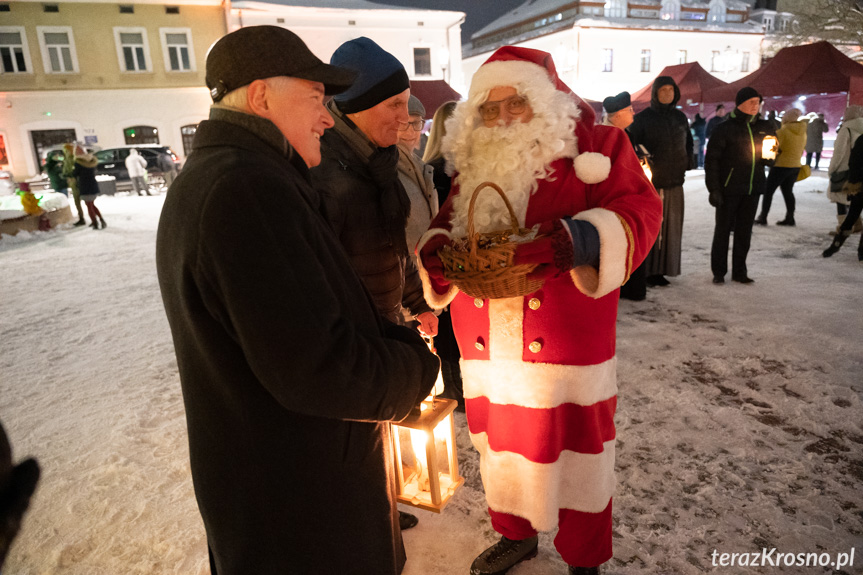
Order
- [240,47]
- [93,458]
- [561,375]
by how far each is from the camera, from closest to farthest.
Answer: [240,47]
[561,375]
[93,458]

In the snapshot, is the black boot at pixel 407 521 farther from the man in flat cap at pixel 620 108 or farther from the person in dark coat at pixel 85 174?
the person in dark coat at pixel 85 174

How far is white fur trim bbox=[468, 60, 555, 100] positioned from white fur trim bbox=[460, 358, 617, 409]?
0.94 metres

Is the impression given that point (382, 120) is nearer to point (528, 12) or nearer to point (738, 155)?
point (738, 155)

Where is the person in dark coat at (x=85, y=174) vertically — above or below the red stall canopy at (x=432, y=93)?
below

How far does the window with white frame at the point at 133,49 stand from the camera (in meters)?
24.0

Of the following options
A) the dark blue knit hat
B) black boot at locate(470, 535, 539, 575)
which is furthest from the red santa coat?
the dark blue knit hat

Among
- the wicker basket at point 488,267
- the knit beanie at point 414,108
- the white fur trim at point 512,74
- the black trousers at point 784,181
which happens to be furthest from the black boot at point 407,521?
the black trousers at point 784,181

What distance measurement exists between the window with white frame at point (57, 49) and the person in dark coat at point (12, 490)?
2903cm

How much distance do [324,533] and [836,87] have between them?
1247cm

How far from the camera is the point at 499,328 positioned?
76.2 inches

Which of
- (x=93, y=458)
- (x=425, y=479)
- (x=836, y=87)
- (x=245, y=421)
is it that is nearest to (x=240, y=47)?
(x=245, y=421)

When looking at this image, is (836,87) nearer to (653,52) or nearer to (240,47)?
(240,47)

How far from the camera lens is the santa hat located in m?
1.87

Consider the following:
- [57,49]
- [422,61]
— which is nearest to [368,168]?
[422,61]
